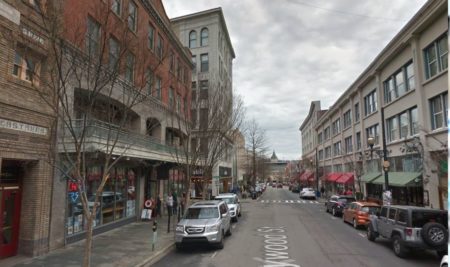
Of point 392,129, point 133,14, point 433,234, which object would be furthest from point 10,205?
point 392,129

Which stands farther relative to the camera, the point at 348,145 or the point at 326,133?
the point at 326,133

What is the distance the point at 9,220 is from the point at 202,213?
23.6 feet

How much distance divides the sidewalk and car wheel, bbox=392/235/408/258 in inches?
337

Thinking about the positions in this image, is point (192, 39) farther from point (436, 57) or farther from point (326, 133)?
point (436, 57)

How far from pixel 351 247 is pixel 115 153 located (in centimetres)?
1070

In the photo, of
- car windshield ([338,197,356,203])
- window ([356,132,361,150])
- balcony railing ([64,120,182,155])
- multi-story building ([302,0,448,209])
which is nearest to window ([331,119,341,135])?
window ([356,132,361,150])

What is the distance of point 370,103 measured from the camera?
33.8 meters

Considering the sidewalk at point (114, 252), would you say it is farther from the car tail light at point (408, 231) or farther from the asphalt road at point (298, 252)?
the car tail light at point (408, 231)

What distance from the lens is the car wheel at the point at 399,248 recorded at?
11773mm

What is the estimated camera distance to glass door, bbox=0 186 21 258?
11445mm

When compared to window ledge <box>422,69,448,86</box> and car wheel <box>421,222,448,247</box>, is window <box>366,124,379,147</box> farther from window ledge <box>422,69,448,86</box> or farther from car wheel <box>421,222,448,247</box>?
car wheel <box>421,222,448,247</box>

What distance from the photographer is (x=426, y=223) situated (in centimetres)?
1133

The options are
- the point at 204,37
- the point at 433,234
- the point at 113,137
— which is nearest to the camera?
the point at 433,234

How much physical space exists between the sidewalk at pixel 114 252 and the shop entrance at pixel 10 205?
53cm
